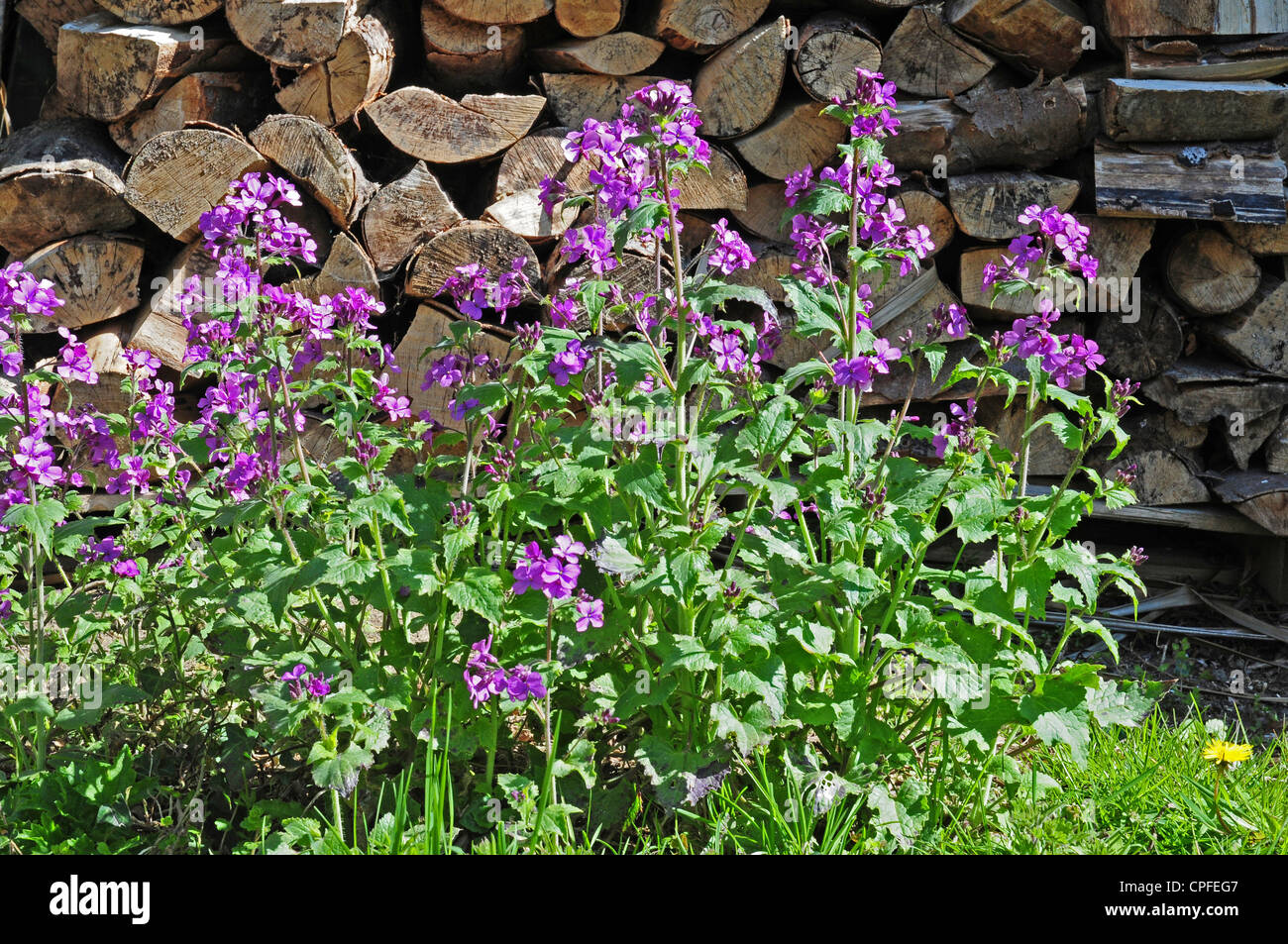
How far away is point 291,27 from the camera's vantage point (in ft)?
9.91

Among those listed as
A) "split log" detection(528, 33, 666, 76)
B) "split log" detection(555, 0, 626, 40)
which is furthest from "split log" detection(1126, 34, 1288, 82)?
"split log" detection(555, 0, 626, 40)

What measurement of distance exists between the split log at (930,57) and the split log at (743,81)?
1.09 ft

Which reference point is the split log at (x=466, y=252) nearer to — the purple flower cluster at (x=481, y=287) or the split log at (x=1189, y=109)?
the purple flower cluster at (x=481, y=287)

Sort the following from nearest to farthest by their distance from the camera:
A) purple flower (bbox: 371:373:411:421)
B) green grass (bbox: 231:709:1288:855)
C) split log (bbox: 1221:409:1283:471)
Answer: green grass (bbox: 231:709:1288:855)
purple flower (bbox: 371:373:411:421)
split log (bbox: 1221:409:1283:471)

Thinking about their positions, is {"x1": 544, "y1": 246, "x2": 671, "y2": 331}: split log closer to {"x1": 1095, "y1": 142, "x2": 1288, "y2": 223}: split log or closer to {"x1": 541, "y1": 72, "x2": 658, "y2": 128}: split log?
{"x1": 541, "y1": 72, "x2": 658, "y2": 128}: split log

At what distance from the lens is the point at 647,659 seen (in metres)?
2.10

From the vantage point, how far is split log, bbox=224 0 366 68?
9.86 ft

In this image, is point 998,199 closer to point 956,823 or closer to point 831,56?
point 831,56

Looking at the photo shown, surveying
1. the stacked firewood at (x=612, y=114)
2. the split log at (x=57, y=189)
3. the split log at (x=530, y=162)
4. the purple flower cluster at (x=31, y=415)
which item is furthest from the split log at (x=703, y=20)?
the purple flower cluster at (x=31, y=415)

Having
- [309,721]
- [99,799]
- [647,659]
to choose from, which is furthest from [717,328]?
[99,799]

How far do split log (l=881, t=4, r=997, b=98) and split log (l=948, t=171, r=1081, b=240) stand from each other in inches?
12.2

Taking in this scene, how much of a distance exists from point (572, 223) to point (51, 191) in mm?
1389

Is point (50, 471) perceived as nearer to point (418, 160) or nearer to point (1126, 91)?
point (418, 160)

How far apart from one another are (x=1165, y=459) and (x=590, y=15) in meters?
2.14
